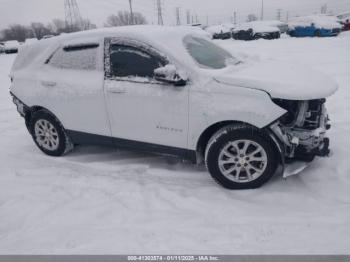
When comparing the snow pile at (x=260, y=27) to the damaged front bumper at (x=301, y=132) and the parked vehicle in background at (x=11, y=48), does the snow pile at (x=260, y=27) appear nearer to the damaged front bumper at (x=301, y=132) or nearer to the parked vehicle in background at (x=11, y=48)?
the parked vehicle in background at (x=11, y=48)

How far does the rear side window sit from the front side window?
0.33m

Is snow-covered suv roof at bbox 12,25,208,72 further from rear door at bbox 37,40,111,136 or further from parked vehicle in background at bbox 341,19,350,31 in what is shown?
parked vehicle in background at bbox 341,19,350,31

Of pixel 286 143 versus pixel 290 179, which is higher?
pixel 286 143

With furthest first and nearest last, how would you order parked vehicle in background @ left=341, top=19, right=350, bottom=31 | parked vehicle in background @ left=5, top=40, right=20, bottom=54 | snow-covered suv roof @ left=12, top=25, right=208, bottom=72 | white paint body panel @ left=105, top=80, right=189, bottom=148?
1. parked vehicle in background @ left=5, top=40, right=20, bottom=54
2. parked vehicle in background @ left=341, top=19, right=350, bottom=31
3. snow-covered suv roof @ left=12, top=25, right=208, bottom=72
4. white paint body panel @ left=105, top=80, right=189, bottom=148

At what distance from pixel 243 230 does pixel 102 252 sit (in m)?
1.30

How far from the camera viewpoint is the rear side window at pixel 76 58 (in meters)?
4.34

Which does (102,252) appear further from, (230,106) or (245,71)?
(245,71)

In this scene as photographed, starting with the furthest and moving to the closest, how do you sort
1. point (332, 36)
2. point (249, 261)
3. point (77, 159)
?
point (332, 36) < point (77, 159) < point (249, 261)

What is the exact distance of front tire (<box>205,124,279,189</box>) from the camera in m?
3.53

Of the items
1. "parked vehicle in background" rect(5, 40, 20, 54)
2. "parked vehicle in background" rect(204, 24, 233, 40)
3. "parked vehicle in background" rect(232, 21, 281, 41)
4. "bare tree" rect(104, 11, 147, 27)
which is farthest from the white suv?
"bare tree" rect(104, 11, 147, 27)

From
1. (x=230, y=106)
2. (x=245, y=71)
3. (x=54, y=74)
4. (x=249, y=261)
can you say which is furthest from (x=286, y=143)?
(x=54, y=74)

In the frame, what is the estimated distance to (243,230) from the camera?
10.2ft

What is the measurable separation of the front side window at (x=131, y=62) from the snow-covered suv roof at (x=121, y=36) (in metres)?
0.14

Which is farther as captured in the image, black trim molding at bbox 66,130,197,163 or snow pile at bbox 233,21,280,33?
snow pile at bbox 233,21,280,33
